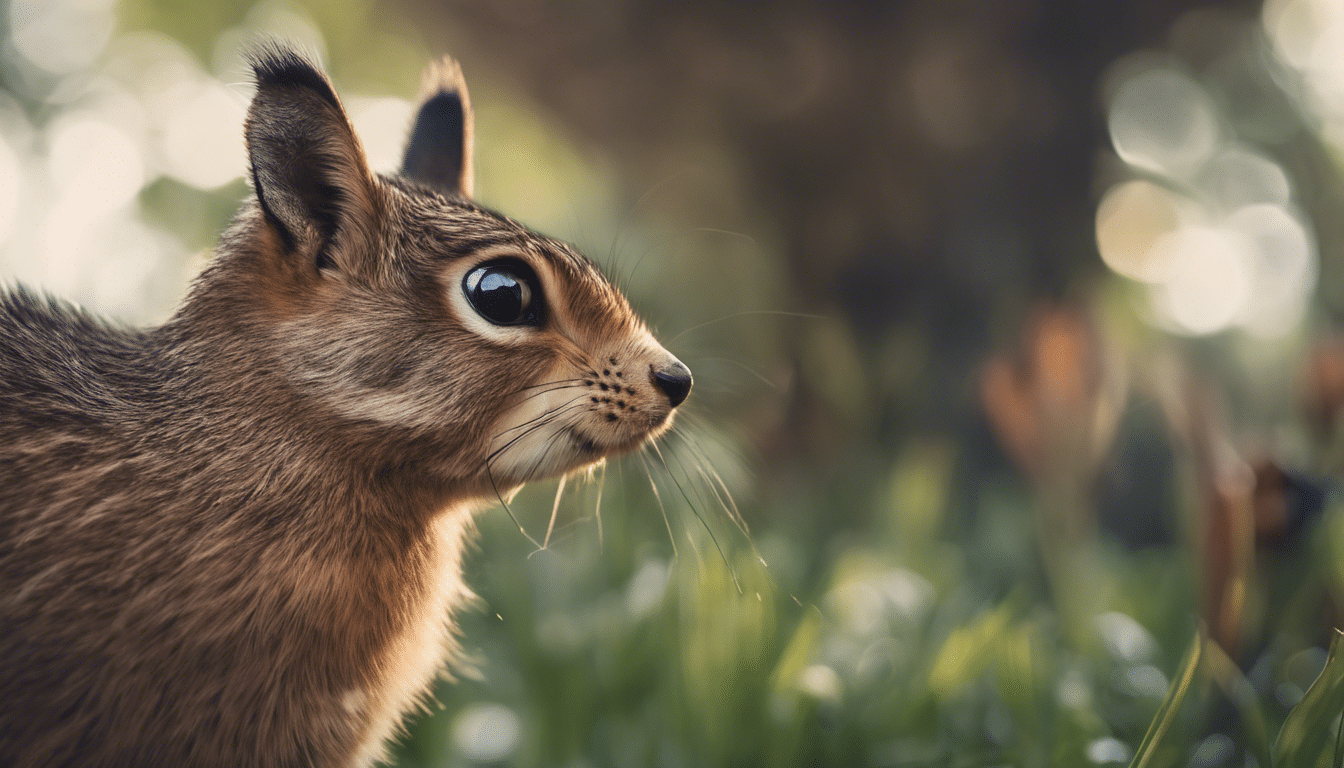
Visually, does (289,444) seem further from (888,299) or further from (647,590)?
(888,299)

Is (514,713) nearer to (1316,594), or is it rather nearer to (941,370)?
(1316,594)

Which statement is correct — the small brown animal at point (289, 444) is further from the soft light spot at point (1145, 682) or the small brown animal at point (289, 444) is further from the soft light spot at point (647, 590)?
the soft light spot at point (1145, 682)

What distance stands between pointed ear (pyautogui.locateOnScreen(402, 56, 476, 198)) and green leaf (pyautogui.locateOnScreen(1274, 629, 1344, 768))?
1.50 m

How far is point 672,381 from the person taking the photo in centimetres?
112

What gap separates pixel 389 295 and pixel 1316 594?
77.2 inches

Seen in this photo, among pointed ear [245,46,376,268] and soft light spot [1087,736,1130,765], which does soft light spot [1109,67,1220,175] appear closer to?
soft light spot [1087,736,1130,765]

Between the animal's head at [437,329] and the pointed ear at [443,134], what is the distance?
0.28 meters

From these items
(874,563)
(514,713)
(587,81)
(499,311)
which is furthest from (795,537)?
(587,81)

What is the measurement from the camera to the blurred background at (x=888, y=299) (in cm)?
174

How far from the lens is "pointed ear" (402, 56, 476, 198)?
4.63 feet

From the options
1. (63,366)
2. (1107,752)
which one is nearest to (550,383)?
(63,366)

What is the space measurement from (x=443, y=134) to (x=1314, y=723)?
1.64 meters

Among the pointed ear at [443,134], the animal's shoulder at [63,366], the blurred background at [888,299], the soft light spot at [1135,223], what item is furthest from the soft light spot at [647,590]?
the soft light spot at [1135,223]

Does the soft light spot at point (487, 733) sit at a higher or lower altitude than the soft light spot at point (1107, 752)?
lower
